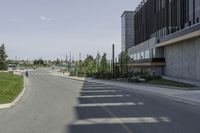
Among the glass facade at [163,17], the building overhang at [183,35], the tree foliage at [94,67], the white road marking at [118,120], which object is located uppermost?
the glass facade at [163,17]

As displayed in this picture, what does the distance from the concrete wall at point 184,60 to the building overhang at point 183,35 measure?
983 mm

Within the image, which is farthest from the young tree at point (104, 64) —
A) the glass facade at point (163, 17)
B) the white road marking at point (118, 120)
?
the white road marking at point (118, 120)

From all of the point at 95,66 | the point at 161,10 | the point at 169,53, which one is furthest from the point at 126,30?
the point at 169,53

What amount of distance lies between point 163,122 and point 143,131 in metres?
2.40

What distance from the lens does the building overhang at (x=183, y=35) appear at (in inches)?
1892

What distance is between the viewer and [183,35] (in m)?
53.8

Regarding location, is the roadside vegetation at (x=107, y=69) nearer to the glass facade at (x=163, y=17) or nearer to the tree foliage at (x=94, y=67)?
the tree foliage at (x=94, y=67)

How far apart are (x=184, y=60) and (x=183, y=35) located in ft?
14.7

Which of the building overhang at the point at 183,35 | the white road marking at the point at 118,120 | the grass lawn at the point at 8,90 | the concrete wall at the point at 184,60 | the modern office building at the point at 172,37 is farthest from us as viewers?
the modern office building at the point at 172,37

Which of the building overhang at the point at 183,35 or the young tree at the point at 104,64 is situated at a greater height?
the building overhang at the point at 183,35

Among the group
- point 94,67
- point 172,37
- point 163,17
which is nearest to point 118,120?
point 172,37

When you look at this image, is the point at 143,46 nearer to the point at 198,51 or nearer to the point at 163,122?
the point at 198,51

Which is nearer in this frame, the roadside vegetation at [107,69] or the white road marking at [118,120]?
the white road marking at [118,120]

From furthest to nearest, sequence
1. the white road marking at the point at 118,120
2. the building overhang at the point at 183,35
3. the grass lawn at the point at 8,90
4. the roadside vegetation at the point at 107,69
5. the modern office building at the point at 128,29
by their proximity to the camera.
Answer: the modern office building at the point at 128,29
the roadside vegetation at the point at 107,69
the building overhang at the point at 183,35
the grass lawn at the point at 8,90
the white road marking at the point at 118,120
